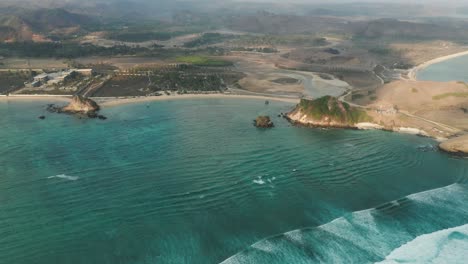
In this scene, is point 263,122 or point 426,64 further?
point 426,64

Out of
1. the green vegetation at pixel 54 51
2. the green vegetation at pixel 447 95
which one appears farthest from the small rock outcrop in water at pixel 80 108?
the green vegetation at pixel 54 51

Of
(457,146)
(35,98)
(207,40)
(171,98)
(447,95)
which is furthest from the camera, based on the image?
(207,40)

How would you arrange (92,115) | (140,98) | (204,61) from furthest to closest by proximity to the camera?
1. (204,61)
2. (140,98)
3. (92,115)

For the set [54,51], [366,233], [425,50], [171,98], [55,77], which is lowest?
[366,233]

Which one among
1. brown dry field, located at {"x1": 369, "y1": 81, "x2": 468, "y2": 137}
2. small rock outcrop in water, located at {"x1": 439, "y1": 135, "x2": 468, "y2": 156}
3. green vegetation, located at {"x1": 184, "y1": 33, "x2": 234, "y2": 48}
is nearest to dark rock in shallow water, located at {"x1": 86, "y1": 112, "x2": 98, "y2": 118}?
brown dry field, located at {"x1": 369, "y1": 81, "x2": 468, "y2": 137}

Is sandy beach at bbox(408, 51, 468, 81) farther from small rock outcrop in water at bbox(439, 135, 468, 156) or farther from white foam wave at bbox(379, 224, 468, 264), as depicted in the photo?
white foam wave at bbox(379, 224, 468, 264)

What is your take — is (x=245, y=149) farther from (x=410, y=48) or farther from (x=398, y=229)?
(x=410, y=48)

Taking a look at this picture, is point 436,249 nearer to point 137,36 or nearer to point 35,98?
point 35,98

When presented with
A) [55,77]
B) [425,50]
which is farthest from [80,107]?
[425,50]
